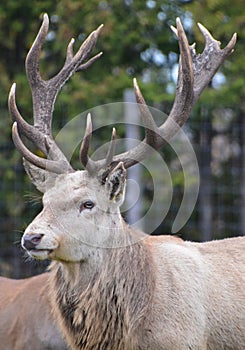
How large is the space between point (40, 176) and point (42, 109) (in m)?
0.65

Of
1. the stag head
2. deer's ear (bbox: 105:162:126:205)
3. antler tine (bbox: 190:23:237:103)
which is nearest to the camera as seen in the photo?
the stag head

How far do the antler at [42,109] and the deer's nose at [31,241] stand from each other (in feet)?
2.14

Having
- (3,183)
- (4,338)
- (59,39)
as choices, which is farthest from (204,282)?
(59,39)

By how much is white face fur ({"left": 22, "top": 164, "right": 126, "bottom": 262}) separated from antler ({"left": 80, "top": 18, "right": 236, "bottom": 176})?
0.38 ft

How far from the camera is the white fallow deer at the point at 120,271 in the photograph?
16.7ft

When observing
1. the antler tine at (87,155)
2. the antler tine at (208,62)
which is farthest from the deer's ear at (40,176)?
the antler tine at (208,62)

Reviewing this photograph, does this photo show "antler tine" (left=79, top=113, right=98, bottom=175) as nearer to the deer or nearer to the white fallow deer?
the white fallow deer

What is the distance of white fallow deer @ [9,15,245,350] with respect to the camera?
5086 millimetres

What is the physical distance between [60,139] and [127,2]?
261 cm

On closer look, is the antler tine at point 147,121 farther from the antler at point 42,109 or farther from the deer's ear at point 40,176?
the deer's ear at point 40,176

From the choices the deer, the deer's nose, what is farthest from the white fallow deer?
the deer

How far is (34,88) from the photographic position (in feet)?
20.0

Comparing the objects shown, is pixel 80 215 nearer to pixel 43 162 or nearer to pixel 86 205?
pixel 86 205

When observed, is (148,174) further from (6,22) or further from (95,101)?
(6,22)
